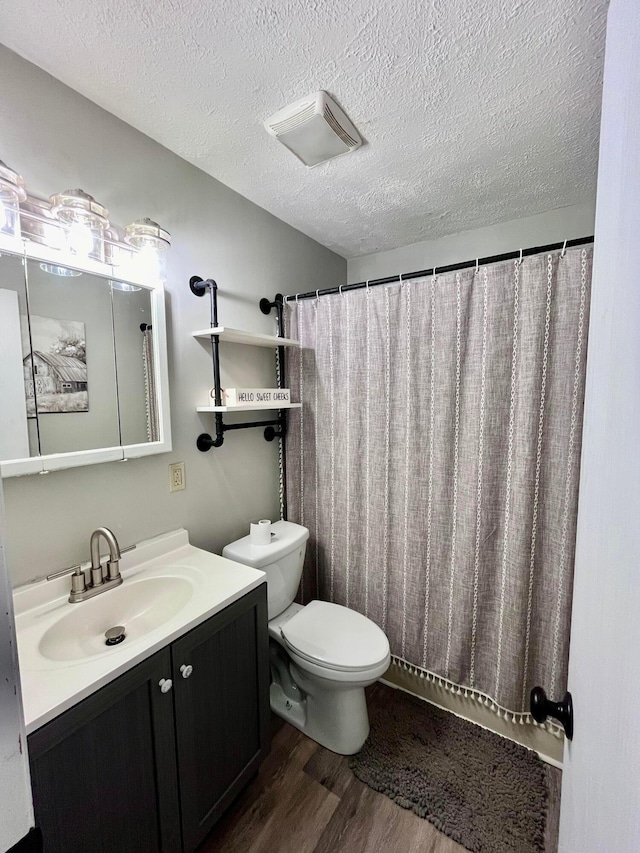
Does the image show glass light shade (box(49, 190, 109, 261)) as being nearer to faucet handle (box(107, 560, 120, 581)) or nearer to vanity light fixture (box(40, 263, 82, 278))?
vanity light fixture (box(40, 263, 82, 278))

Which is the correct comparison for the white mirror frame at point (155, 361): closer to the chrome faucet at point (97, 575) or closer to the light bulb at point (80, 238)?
the light bulb at point (80, 238)

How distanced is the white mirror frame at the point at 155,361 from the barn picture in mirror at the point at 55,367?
15 centimetres

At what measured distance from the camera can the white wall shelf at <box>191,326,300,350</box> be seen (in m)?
1.47

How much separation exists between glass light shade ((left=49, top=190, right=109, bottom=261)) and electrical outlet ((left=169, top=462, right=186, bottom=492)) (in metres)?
0.80

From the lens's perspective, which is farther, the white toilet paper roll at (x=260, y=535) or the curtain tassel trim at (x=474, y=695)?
the white toilet paper roll at (x=260, y=535)

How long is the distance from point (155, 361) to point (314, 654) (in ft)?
4.25

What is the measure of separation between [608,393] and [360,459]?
1.32 meters

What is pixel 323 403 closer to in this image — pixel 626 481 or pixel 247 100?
pixel 247 100

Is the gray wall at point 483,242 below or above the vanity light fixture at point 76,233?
above

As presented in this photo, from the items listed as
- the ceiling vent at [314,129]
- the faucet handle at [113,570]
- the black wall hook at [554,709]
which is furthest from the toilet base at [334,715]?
the ceiling vent at [314,129]

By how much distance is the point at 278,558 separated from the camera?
1589 mm

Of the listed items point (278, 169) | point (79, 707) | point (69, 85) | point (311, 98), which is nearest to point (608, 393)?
point (79, 707)

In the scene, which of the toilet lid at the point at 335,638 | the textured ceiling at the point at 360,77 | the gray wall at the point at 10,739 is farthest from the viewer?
the toilet lid at the point at 335,638

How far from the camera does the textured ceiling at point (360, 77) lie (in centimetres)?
90
